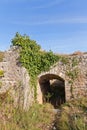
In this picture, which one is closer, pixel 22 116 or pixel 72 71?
pixel 22 116

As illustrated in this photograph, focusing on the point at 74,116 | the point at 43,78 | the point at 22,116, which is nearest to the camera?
the point at 22,116

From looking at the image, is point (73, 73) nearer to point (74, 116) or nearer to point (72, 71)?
point (72, 71)

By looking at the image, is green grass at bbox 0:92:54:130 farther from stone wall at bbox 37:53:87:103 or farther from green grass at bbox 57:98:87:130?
stone wall at bbox 37:53:87:103

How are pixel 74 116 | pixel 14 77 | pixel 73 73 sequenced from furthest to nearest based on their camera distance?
pixel 73 73, pixel 14 77, pixel 74 116

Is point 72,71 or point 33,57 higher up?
point 33,57

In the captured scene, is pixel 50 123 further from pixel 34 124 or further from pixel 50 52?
pixel 50 52

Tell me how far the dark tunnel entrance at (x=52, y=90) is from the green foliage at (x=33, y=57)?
1.82 feet

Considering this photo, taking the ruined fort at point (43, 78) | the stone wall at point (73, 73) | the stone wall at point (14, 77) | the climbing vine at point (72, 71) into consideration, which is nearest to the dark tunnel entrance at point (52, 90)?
the ruined fort at point (43, 78)

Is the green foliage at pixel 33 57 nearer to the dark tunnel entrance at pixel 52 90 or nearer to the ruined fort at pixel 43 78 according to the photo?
the ruined fort at pixel 43 78

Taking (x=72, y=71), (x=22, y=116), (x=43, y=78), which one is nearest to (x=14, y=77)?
(x=43, y=78)

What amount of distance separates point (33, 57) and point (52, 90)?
10.8 feet

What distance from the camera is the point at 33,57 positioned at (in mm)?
11391

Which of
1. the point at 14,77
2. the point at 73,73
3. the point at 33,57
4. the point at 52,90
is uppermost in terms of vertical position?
the point at 33,57

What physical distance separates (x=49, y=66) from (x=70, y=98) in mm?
1725
